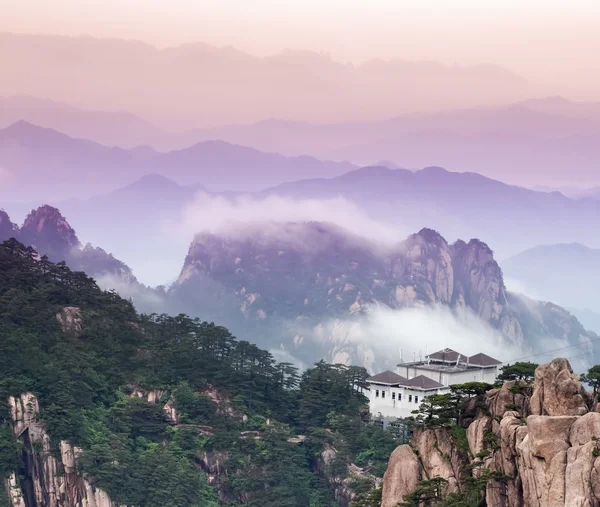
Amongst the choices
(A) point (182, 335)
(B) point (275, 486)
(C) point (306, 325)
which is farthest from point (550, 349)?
(B) point (275, 486)

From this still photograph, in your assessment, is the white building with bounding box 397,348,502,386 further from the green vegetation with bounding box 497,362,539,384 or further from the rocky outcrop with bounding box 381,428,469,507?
the rocky outcrop with bounding box 381,428,469,507

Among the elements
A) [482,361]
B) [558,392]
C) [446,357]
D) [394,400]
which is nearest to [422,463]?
[558,392]

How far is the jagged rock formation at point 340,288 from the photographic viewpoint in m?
154

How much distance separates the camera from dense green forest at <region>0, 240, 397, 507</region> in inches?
2564

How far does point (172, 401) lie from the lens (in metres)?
71.7

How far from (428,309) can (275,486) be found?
88.5 metres

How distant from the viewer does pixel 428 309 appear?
153 metres

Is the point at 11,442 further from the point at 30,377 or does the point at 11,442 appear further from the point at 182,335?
the point at 182,335

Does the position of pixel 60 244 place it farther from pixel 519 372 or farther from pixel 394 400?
pixel 519 372

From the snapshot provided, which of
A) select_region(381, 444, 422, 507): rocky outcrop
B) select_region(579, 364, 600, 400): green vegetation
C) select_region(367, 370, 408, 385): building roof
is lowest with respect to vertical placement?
select_region(381, 444, 422, 507): rocky outcrop

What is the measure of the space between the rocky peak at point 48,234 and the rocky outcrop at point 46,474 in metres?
84.4

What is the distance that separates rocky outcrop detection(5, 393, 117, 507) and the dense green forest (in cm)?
64

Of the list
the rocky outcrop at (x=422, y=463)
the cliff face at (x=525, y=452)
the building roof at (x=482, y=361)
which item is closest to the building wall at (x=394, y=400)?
the building roof at (x=482, y=361)

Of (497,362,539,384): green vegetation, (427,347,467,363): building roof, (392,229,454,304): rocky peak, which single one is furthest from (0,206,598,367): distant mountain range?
(497,362,539,384): green vegetation
